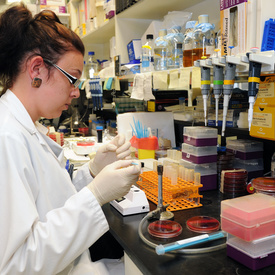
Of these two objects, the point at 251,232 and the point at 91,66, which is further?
the point at 91,66

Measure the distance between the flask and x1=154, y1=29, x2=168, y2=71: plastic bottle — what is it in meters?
0.06

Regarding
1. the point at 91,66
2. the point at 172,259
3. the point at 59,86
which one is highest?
the point at 91,66

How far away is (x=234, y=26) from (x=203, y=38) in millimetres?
330

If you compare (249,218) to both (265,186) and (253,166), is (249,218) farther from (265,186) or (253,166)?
(253,166)

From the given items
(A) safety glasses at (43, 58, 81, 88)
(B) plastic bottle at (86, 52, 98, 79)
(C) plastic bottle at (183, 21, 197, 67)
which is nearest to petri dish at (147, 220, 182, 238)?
(A) safety glasses at (43, 58, 81, 88)

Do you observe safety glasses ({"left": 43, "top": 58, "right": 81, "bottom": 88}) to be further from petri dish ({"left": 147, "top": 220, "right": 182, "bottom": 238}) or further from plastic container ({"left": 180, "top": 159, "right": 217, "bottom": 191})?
plastic container ({"left": 180, "top": 159, "right": 217, "bottom": 191})

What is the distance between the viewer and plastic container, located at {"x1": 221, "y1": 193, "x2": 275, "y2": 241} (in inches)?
35.0

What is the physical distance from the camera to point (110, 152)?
1.49 meters

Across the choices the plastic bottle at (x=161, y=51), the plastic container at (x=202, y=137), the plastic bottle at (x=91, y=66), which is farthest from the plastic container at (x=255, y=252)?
the plastic bottle at (x=91, y=66)

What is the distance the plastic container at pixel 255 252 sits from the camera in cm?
89

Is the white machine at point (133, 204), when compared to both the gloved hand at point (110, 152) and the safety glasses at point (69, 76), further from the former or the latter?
the safety glasses at point (69, 76)

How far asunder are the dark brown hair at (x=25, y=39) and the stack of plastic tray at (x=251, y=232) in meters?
0.82

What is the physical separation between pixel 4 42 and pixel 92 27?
2380mm

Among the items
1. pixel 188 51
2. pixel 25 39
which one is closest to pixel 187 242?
pixel 25 39
